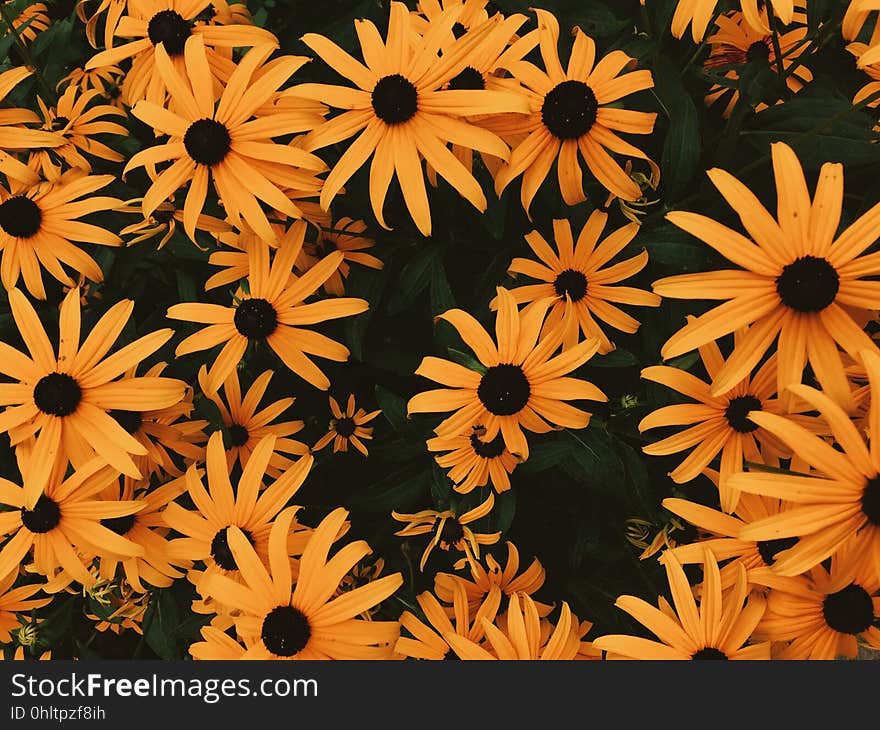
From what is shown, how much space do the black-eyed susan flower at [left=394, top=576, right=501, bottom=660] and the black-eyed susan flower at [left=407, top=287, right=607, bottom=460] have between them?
1.16 ft

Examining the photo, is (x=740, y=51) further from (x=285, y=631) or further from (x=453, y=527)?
(x=285, y=631)

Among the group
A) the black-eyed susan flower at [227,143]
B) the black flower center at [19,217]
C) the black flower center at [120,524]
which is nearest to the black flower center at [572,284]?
the black-eyed susan flower at [227,143]

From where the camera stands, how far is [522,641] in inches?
50.3

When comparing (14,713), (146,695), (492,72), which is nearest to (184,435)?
(146,695)

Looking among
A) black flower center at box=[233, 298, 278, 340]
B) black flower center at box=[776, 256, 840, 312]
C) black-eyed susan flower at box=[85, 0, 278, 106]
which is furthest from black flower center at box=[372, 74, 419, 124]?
black flower center at box=[776, 256, 840, 312]

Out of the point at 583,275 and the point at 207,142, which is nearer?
the point at 207,142

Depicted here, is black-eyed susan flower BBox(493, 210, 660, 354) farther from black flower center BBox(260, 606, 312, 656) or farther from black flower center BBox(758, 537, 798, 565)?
black flower center BBox(260, 606, 312, 656)

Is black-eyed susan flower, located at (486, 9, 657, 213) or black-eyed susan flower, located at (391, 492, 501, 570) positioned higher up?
black-eyed susan flower, located at (486, 9, 657, 213)

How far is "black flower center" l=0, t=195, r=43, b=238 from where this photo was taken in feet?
4.79

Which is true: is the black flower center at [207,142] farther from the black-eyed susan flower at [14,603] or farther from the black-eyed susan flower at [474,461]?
the black-eyed susan flower at [14,603]

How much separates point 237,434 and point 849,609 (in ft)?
4.22

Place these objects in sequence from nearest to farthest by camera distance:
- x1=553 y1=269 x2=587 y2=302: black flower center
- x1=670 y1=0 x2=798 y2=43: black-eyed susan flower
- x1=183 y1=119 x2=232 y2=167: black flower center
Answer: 1. x1=670 y1=0 x2=798 y2=43: black-eyed susan flower
2. x1=183 y1=119 x2=232 y2=167: black flower center
3. x1=553 y1=269 x2=587 y2=302: black flower center

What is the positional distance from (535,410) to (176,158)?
2.76ft

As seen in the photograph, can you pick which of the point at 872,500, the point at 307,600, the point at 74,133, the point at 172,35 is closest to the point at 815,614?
the point at 872,500
